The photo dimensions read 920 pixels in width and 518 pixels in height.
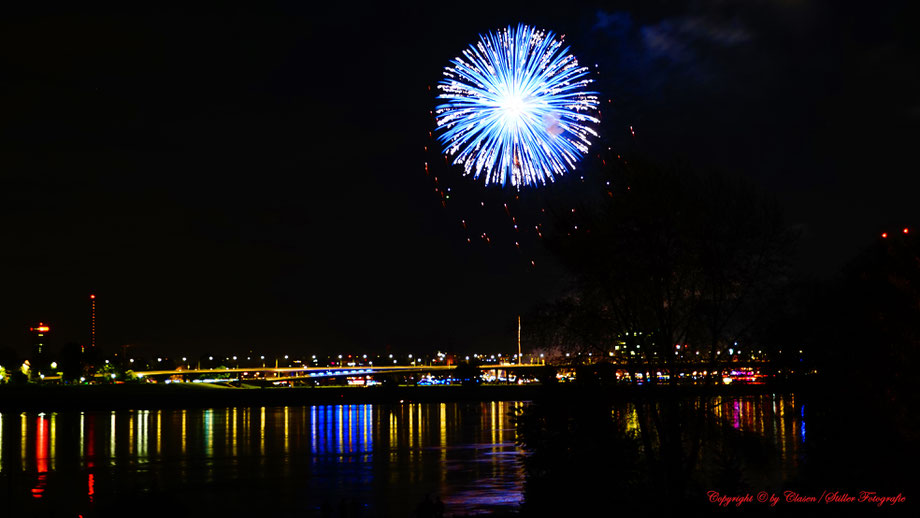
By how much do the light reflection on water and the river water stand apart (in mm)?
62

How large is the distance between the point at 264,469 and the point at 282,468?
81 cm

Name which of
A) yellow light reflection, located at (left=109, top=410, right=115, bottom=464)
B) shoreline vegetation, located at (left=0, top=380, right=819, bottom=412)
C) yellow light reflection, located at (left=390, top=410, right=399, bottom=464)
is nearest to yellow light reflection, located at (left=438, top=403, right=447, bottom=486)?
yellow light reflection, located at (left=390, top=410, right=399, bottom=464)

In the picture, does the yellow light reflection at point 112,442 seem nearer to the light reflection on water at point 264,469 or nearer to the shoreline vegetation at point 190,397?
the light reflection on water at point 264,469

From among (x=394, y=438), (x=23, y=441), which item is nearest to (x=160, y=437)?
(x=23, y=441)

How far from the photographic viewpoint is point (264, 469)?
44656 millimetres

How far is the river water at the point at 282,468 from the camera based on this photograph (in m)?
30.7

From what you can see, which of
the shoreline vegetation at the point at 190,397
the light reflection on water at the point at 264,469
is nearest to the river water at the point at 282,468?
the light reflection on water at the point at 264,469

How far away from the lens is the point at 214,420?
98.1 m

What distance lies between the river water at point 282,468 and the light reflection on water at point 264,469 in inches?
2.5

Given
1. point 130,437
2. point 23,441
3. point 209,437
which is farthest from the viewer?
point 130,437

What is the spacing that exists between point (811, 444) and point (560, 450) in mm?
6559

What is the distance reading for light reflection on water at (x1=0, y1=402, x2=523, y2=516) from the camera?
32.6 meters

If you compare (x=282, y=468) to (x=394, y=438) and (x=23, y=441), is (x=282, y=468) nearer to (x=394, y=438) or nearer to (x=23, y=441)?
(x=394, y=438)

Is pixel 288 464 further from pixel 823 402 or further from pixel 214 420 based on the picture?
pixel 214 420
